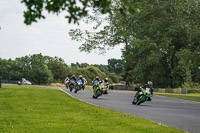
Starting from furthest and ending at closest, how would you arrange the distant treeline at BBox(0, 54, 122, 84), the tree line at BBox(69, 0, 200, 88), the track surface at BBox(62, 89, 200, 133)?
the distant treeline at BBox(0, 54, 122, 84) → the tree line at BBox(69, 0, 200, 88) → the track surface at BBox(62, 89, 200, 133)

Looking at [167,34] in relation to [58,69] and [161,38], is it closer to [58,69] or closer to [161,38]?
[161,38]

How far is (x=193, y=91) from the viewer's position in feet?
193

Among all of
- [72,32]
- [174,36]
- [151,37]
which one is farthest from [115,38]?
[174,36]

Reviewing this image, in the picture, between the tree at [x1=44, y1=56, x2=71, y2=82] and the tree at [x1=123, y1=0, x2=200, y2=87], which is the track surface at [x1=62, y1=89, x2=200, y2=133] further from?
the tree at [x1=44, y1=56, x2=71, y2=82]

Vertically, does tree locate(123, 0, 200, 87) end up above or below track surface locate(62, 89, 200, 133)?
above

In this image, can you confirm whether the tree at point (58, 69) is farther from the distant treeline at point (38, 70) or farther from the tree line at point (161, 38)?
the tree line at point (161, 38)

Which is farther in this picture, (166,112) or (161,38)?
(161,38)

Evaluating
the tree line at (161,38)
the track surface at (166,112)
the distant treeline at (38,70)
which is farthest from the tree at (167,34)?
the distant treeline at (38,70)

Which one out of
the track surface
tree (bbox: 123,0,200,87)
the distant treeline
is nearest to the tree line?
tree (bbox: 123,0,200,87)

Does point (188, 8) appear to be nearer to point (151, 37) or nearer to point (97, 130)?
point (151, 37)

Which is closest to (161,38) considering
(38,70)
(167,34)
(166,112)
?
(167,34)

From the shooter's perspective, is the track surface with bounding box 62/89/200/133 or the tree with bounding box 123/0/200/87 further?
the tree with bounding box 123/0/200/87

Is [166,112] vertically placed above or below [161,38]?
below

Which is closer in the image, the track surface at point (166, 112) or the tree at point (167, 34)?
the track surface at point (166, 112)
